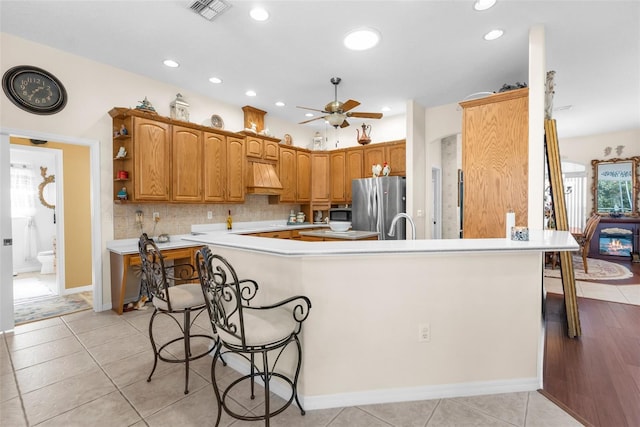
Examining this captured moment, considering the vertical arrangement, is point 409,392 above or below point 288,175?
below

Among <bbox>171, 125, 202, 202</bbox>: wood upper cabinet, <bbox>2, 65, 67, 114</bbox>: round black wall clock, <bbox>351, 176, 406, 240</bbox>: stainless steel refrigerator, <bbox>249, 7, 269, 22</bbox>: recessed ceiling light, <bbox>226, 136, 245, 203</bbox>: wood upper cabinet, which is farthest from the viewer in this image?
<bbox>351, 176, 406, 240</bbox>: stainless steel refrigerator

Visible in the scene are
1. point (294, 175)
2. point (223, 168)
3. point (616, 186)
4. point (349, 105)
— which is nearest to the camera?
point (349, 105)

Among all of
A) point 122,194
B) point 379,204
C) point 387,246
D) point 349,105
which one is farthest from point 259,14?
point 379,204

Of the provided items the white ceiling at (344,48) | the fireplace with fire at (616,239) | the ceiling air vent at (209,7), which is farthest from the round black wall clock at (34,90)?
the fireplace with fire at (616,239)

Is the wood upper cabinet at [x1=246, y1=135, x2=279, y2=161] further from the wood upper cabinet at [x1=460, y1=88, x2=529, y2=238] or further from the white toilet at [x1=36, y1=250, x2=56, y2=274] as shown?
the white toilet at [x1=36, y1=250, x2=56, y2=274]

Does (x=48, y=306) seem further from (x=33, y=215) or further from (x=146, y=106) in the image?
(x=33, y=215)

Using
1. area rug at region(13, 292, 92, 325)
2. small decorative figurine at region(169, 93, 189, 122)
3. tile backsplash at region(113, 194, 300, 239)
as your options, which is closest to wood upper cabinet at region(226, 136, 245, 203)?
tile backsplash at region(113, 194, 300, 239)

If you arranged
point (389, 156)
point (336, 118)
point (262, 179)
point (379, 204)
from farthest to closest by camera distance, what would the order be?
point (389, 156)
point (262, 179)
point (379, 204)
point (336, 118)

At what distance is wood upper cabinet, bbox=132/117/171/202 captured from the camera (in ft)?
11.9

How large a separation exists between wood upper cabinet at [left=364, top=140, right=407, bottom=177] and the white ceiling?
872 mm

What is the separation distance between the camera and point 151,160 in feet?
12.4

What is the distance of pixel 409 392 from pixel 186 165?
3771 mm

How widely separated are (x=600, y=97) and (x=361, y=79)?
3.94m

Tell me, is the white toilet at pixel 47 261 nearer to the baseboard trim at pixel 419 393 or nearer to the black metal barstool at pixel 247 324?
the black metal barstool at pixel 247 324
